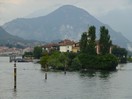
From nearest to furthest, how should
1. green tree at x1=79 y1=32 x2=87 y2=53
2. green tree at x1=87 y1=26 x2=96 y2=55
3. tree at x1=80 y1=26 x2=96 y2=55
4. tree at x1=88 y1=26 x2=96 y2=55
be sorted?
tree at x1=88 y1=26 x2=96 y2=55 < green tree at x1=87 y1=26 x2=96 y2=55 < tree at x1=80 y1=26 x2=96 y2=55 < green tree at x1=79 y1=32 x2=87 y2=53

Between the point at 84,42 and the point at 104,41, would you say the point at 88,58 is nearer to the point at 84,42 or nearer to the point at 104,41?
the point at 84,42

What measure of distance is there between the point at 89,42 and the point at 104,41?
17.3 ft

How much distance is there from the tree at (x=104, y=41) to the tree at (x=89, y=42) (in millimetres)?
2993

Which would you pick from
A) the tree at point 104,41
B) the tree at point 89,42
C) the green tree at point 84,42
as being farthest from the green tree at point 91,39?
the tree at point 104,41

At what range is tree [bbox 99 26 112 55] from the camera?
131 meters

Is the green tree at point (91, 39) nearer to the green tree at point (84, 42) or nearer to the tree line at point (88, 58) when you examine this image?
the tree line at point (88, 58)

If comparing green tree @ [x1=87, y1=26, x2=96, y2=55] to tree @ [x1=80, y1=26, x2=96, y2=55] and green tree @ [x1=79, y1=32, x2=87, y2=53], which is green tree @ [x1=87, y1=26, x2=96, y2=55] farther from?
green tree @ [x1=79, y1=32, x2=87, y2=53]

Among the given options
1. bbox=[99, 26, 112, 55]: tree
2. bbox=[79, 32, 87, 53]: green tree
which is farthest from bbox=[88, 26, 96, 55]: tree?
bbox=[99, 26, 112, 55]: tree

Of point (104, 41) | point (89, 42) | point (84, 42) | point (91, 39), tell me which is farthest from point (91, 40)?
point (104, 41)

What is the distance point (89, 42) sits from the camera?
127562 millimetres

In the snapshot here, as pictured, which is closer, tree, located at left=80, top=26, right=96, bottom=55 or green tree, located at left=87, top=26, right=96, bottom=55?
green tree, located at left=87, top=26, right=96, bottom=55

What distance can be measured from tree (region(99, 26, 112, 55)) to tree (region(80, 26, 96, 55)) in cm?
299

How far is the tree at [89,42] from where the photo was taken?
12796 cm

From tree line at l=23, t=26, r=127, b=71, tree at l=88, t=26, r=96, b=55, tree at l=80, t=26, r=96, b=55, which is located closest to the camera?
tree line at l=23, t=26, r=127, b=71
